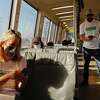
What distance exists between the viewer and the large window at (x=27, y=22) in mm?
7629

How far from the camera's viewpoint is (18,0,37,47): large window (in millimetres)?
7629

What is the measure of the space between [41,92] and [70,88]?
1.16 ft

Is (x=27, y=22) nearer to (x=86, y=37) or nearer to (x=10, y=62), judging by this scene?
(x=86, y=37)

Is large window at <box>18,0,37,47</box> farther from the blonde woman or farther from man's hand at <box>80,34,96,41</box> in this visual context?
the blonde woman

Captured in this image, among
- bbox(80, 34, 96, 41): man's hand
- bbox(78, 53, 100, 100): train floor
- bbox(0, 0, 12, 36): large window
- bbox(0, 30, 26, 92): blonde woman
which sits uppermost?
bbox(0, 0, 12, 36): large window

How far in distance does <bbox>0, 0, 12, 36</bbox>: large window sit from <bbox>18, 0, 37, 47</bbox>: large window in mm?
612

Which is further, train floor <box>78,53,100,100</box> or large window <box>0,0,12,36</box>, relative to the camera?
large window <box>0,0,12,36</box>

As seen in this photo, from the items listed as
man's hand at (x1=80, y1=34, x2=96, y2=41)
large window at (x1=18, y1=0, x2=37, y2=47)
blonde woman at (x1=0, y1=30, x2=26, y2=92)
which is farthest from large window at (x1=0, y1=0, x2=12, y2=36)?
blonde woman at (x1=0, y1=30, x2=26, y2=92)

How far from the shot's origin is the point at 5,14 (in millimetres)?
6648

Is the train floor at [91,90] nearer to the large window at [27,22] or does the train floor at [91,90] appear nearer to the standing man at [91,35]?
the standing man at [91,35]

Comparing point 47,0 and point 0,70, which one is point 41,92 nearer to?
point 0,70

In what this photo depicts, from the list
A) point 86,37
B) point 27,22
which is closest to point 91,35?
point 86,37

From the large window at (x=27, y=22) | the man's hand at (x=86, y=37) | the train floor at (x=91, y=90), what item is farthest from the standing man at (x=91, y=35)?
the large window at (x=27, y=22)

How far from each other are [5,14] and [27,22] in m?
1.97
